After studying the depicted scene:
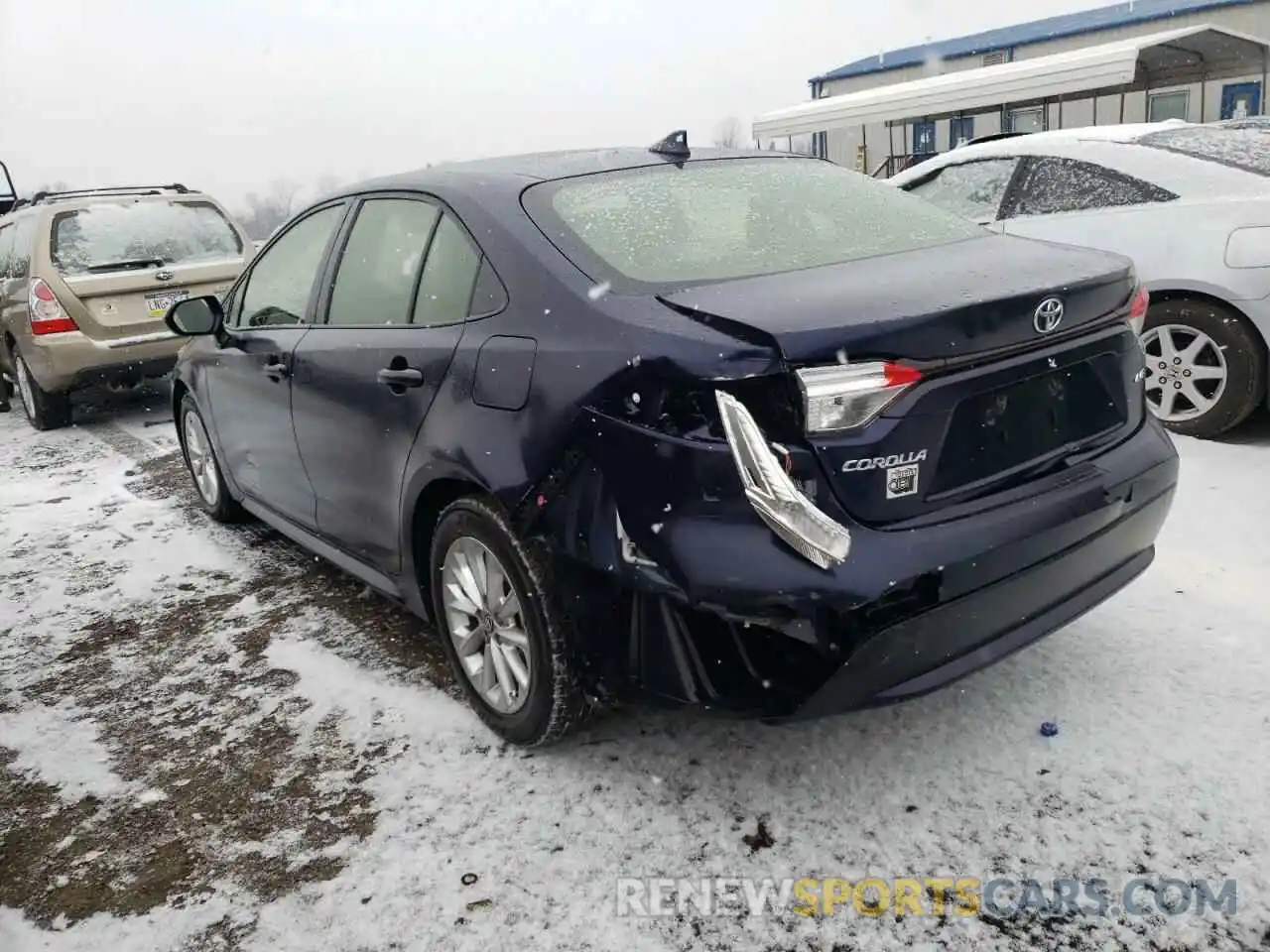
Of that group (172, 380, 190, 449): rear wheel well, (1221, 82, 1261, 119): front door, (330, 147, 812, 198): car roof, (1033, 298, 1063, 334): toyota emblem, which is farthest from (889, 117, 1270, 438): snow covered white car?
(1221, 82, 1261, 119): front door

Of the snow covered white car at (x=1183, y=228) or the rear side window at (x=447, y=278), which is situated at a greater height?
the rear side window at (x=447, y=278)

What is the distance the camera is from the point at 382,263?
9.95 ft

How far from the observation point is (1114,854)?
6.64 ft

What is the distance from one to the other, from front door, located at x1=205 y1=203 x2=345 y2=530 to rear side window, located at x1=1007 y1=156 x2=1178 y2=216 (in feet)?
12.2

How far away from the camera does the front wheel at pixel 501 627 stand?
2.31m

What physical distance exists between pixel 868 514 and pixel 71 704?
106 inches

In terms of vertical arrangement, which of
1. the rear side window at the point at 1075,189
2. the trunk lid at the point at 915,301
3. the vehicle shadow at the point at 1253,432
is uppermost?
the trunk lid at the point at 915,301

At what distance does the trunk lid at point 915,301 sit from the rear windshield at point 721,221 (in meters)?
0.14

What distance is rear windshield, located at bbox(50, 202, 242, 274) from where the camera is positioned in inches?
279

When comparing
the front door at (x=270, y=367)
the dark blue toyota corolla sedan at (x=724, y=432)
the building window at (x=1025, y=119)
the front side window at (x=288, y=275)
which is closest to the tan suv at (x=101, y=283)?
the front door at (x=270, y=367)

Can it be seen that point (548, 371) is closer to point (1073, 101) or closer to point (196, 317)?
point (196, 317)

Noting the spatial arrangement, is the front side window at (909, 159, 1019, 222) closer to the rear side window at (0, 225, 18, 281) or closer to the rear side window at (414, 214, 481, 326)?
the rear side window at (414, 214, 481, 326)

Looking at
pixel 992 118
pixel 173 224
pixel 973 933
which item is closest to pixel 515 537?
pixel 973 933

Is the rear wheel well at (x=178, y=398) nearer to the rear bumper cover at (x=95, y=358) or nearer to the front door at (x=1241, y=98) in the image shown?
the rear bumper cover at (x=95, y=358)
